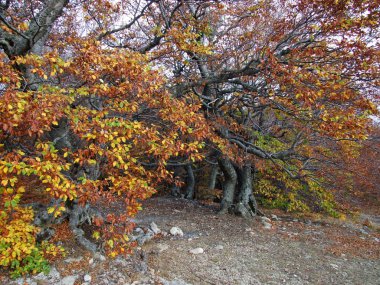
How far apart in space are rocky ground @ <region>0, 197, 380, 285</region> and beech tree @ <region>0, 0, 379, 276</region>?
20.5 inches

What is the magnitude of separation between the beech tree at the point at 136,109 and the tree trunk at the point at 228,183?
0.04 m

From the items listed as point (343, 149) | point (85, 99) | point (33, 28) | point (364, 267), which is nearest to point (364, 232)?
point (343, 149)

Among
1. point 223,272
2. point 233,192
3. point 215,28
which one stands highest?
point 215,28

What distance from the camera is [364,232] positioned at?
367 inches

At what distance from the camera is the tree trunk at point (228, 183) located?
10.2 metres

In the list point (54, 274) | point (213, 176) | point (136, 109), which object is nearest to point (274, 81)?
point (136, 109)

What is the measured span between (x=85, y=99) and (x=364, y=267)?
21.4 ft

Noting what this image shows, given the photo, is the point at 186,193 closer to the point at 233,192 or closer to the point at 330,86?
the point at 233,192

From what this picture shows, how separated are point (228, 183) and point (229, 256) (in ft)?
14.7

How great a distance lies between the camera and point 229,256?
615 centimetres

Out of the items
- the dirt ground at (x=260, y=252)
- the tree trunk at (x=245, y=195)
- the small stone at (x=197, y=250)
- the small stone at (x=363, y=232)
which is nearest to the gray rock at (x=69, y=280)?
the dirt ground at (x=260, y=252)

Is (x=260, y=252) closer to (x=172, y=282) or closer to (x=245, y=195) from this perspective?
(x=172, y=282)

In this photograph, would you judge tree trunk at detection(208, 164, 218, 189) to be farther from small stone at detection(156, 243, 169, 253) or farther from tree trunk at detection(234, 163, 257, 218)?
→ small stone at detection(156, 243, 169, 253)

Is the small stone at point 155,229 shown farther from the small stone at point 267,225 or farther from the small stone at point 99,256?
the small stone at point 267,225
